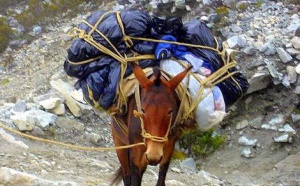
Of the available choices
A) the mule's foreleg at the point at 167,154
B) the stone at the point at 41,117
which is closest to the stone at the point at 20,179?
the mule's foreleg at the point at 167,154

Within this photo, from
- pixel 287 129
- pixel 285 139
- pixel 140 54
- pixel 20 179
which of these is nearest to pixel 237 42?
pixel 287 129

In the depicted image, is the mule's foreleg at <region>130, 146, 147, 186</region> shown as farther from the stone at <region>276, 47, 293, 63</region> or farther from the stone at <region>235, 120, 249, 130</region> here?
the stone at <region>276, 47, 293, 63</region>

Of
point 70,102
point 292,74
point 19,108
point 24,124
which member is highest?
point 24,124

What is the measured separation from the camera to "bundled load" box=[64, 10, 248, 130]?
4195 millimetres

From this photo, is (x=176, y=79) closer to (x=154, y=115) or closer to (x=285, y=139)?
(x=154, y=115)

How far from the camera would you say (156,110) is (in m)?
3.55

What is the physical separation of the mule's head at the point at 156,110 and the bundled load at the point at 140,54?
0.39 m

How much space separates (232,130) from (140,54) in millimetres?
3171

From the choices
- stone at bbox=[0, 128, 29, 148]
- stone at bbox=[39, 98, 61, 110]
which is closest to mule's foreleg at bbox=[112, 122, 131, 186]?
stone at bbox=[0, 128, 29, 148]

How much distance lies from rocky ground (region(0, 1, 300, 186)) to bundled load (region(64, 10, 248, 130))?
3.82 feet

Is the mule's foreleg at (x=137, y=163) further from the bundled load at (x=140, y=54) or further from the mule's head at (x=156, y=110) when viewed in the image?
the mule's head at (x=156, y=110)

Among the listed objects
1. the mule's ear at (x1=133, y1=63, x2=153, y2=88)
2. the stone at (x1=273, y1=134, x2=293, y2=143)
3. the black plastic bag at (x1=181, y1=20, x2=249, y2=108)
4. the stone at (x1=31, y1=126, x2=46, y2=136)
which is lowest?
the stone at (x1=273, y1=134, x2=293, y2=143)

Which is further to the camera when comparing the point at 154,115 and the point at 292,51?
the point at 292,51

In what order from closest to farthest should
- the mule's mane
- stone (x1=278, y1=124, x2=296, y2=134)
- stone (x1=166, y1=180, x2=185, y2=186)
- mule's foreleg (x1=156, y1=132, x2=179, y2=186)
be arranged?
the mule's mane, mule's foreleg (x1=156, y1=132, x2=179, y2=186), stone (x1=166, y1=180, x2=185, y2=186), stone (x1=278, y1=124, x2=296, y2=134)
